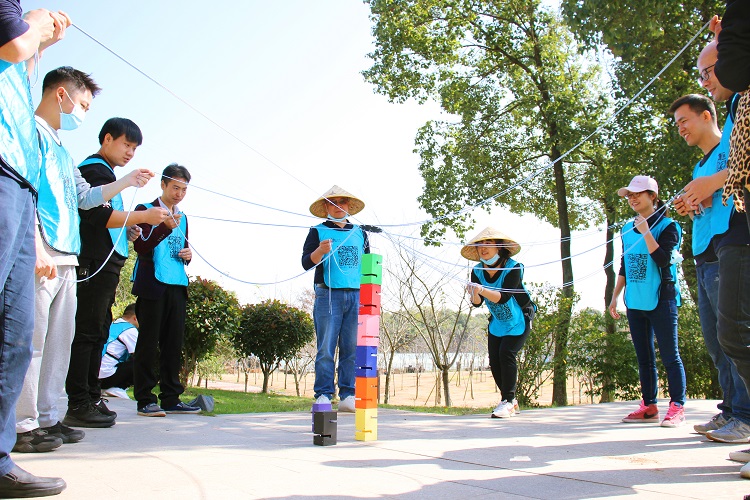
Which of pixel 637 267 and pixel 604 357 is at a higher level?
pixel 637 267

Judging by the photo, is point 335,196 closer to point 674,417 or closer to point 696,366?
point 674,417

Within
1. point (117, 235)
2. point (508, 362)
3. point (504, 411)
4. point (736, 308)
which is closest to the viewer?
point (736, 308)

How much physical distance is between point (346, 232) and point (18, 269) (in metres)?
3.13

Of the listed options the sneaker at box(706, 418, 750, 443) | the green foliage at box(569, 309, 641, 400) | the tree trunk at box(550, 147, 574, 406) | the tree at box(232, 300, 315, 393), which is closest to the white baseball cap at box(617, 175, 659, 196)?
the sneaker at box(706, 418, 750, 443)

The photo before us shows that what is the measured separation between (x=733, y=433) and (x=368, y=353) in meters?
1.95

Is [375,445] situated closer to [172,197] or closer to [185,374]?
[172,197]

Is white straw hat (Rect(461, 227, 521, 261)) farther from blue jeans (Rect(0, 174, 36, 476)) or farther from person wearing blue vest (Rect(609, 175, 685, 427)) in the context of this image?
blue jeans (Rect(0, 174, 36, 476))

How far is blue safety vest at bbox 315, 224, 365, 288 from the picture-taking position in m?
4.83

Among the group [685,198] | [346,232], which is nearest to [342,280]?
[346,232]

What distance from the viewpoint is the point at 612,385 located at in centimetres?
934

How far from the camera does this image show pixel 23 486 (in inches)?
75.0

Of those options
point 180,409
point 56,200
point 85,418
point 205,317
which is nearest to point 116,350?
point 205,317

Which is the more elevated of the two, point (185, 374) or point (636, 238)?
point (636, 238)

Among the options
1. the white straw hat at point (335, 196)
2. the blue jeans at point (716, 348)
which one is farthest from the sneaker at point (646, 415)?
the white straw hat at point (335, 196)
